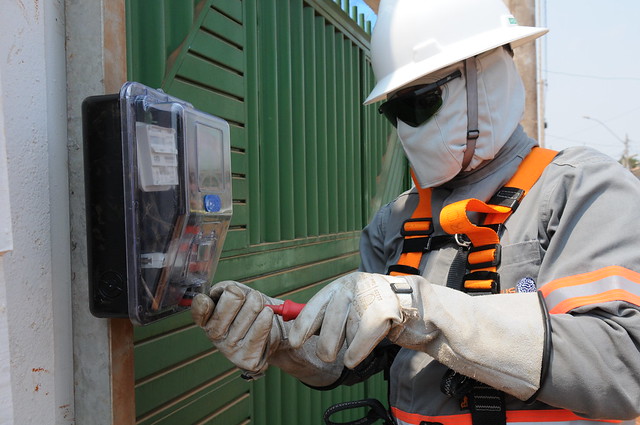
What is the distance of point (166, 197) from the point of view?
1.15m

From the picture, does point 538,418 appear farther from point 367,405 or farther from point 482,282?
point 367,405

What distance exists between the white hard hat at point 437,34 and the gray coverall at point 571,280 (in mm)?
336

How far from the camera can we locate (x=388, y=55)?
69.9 inches

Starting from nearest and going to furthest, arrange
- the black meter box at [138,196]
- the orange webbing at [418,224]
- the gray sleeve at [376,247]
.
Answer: the black meter box at [138,196]
the orange webbing at [418,224]
the gray sleeve at [376,247]

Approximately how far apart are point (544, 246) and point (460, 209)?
0.24m

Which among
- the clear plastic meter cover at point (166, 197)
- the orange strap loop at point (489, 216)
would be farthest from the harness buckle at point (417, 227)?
the clear plastic meter cover at point (166, 197)

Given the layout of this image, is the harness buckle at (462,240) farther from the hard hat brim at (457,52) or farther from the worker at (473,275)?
the hard hat brim at (457,52)

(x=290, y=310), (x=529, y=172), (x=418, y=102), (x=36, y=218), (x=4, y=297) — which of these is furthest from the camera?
(x=418, y=102)

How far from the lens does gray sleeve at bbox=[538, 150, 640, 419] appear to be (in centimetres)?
116

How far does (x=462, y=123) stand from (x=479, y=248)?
16.0 inches

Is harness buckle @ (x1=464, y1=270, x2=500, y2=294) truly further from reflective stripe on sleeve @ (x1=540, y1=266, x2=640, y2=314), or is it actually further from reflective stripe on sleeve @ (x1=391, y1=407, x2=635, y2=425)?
reflective stripe on sleeve @ (x1=391, y1=407, x2=635, y2=425)

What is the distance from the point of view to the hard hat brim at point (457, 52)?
162 cm

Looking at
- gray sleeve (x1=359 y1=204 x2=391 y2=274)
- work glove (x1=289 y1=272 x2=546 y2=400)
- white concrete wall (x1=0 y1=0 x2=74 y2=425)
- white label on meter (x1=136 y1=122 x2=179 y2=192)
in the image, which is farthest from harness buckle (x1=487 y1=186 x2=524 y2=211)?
white concrete wall (x1=0 y1=0 x2=74 y2=425)

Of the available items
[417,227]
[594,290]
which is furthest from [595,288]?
[417,227]
